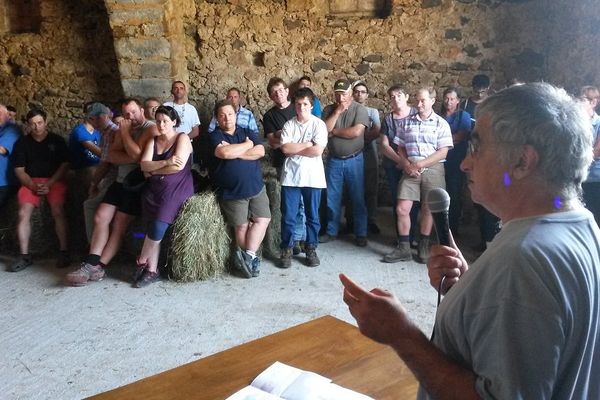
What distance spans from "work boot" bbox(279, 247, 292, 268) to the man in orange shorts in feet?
6.16

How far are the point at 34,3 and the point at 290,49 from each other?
3.47 meters

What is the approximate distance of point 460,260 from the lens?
1302 mm

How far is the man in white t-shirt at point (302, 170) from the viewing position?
423 cm

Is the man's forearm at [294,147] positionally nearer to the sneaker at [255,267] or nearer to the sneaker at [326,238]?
the sneaker at [255,267]

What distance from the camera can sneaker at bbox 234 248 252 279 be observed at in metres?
4.09

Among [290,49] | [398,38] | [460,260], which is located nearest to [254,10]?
[290,49]

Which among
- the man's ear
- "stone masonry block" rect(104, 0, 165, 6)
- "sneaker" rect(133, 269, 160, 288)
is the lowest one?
"sneaker" rect(133, 269, 160, 288)

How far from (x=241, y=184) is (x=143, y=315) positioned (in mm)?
1253

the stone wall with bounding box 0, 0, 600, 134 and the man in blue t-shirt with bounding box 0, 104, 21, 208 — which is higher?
the stone wall with bounding box 0, 0, 600, 134

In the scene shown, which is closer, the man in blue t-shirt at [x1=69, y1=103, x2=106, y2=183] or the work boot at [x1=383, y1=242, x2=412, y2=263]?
the work boot at [x1=383, y1=242, x2=412, y2=263]

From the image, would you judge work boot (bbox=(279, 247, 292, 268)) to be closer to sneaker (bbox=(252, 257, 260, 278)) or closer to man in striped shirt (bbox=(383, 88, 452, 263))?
sneaker (bbox=(252, 257, 260, 278))

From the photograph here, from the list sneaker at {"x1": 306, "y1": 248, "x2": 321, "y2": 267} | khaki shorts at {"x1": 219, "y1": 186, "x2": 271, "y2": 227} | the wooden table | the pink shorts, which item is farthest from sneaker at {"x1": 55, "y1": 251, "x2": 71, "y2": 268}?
the wooden table

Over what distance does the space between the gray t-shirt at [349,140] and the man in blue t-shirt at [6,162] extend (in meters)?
2.92

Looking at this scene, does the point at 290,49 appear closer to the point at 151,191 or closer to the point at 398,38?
the point at 398,38
